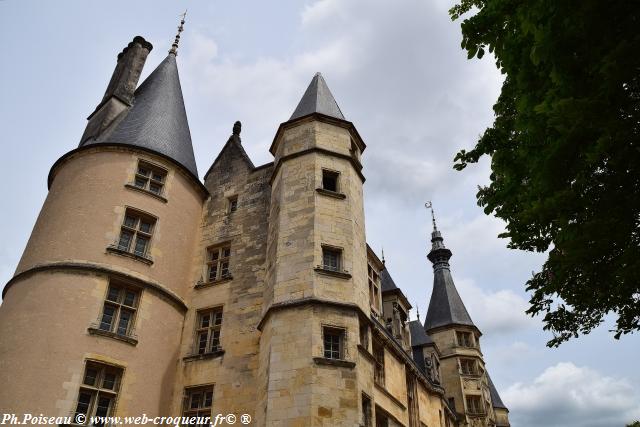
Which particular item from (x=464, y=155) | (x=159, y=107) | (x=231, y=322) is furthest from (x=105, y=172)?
(x=464, y=155)

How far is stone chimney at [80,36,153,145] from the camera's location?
1950 cm

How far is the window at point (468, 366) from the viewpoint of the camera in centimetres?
3045

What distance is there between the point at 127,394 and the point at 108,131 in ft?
31.7

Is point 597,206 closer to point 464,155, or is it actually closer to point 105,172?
point 464,155

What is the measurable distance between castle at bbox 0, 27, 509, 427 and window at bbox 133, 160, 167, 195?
0.17ft

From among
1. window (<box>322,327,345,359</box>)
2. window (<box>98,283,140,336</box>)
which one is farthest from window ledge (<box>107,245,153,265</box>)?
window (<box>322,327,345,359</box>)

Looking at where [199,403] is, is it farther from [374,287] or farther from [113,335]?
[374,287]

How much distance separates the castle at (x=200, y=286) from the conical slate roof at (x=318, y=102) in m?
0.11

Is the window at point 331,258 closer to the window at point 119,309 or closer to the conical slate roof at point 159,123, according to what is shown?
the window at point 119,309

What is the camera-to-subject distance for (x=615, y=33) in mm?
5672

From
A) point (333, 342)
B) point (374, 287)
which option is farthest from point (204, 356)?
point (374, 287)

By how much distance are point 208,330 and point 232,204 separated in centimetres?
488

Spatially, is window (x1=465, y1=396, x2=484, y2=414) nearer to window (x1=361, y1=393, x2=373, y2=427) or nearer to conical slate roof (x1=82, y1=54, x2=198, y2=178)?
window (x1=361, y1=393, x2=373, y2=427)

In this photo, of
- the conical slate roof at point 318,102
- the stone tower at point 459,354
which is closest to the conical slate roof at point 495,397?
the stone tower at point 459,354
